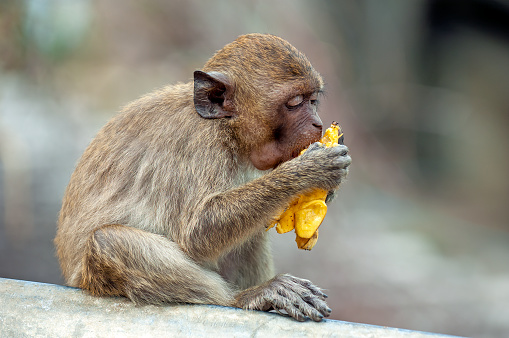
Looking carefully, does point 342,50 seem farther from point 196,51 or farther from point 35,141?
point 35,141

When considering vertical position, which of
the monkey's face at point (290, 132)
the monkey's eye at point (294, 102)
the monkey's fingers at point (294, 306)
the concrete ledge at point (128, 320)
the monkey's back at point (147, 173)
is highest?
the monkey's eye at point (294, 102)

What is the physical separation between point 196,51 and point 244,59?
580 centimetres

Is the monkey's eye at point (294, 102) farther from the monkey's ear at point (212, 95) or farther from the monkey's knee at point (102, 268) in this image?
the monkey's knee at point (102, 268)

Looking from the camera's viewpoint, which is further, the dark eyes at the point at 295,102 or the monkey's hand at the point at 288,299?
the dark eyes at the point at 295,102

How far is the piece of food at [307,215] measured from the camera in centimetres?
411

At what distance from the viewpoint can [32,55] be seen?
10.2 meters

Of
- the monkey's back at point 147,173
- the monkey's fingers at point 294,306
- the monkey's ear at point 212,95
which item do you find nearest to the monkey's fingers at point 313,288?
the monkey's fingers at point 294,306

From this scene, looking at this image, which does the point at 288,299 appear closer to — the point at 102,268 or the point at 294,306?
the point at 294,306

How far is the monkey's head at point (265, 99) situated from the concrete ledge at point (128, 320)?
1.21 metres

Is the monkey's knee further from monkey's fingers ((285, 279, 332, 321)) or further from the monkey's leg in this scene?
monkey's fingers ((285, 279, 332, 321))

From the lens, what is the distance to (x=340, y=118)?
1116 cm

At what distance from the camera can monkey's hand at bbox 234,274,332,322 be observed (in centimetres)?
391

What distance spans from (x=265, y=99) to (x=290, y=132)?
0.30m

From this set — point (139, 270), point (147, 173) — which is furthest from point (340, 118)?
point (139, 270)
